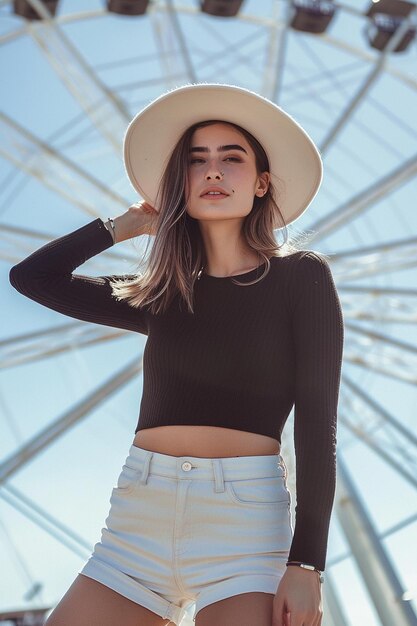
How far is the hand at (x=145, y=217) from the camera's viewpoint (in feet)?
12.9

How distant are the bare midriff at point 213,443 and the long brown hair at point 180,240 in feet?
1.57

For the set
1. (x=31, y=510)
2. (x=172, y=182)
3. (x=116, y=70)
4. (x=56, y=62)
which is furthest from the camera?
(x=116, y=70)

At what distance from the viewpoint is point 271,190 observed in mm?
3838

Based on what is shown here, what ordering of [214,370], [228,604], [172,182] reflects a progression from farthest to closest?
[172,182]
[214,370]
[228,604]

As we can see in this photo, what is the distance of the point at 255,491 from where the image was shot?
2.98 m

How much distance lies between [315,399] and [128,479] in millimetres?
675

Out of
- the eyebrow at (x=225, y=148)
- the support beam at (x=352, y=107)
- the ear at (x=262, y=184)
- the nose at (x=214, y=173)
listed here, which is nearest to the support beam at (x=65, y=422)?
the support beam at (x=352, y=107)

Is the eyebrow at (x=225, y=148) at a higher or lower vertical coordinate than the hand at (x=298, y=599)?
higher

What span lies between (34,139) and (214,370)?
28.8 ft

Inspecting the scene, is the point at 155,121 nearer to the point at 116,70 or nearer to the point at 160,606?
the point at 160,606

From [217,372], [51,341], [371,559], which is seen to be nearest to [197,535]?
[217,372]

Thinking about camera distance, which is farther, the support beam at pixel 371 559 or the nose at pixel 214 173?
the support beam at pixel 371 559

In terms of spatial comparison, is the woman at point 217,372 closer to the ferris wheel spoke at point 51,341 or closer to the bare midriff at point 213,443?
the bare midriff at point 213,443

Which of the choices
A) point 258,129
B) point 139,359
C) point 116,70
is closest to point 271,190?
point 258,129
